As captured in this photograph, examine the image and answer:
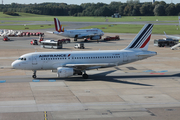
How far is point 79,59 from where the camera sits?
Answer: 44.2 m

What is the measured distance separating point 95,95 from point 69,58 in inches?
456

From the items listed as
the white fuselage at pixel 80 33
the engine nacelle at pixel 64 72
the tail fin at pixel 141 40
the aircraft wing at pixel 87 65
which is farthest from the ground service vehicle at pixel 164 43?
the engine nacelle at pixel 64 72

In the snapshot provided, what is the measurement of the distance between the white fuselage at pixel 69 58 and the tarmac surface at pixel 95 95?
2360 millimetres

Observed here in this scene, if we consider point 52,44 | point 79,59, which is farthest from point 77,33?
point 79,59

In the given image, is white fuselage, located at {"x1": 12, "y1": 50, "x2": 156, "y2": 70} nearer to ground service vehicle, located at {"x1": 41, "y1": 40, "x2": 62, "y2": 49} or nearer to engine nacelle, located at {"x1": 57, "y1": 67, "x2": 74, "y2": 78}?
engine nacelle, located at {"x1": 57, "y1": 67, "x2": 74, "y2": 78}

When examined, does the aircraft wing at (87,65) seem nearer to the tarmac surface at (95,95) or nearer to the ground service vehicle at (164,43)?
the tarmac surface at (95,95)

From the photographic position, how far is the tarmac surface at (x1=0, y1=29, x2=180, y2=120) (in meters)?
27.2

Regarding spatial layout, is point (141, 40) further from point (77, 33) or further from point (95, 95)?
point (77, 33)

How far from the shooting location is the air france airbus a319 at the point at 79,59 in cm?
4275

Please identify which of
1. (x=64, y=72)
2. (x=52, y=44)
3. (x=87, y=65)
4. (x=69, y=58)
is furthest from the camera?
(x=52, y=44)

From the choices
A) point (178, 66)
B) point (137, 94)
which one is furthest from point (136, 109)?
point (178, 66)

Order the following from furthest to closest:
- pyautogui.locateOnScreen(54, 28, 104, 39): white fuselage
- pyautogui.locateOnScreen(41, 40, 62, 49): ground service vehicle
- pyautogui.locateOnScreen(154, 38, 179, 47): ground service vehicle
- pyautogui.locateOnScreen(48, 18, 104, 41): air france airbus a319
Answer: pyautogui.locateOnScreen(54, 28, 104, 39): white fuselage
pyautogui.locateOnScreen(48, 18, 104, 41): air france airbus a319
pyautogui.locateOnScreen(154, 38, 179, 47): ground service vehicle
pyautogui.locateOnScreen(41, 40, 62, 49): ground service vehicle

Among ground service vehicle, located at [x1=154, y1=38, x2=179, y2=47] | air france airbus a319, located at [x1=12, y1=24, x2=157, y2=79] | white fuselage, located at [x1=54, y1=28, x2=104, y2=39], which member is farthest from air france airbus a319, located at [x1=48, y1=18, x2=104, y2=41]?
air france airbus a319, located at [x1=12, y1=24, x2=157, y2=79]

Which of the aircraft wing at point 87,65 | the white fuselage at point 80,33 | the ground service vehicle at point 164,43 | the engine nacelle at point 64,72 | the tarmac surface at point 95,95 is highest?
the white fuselage at point 80,33
